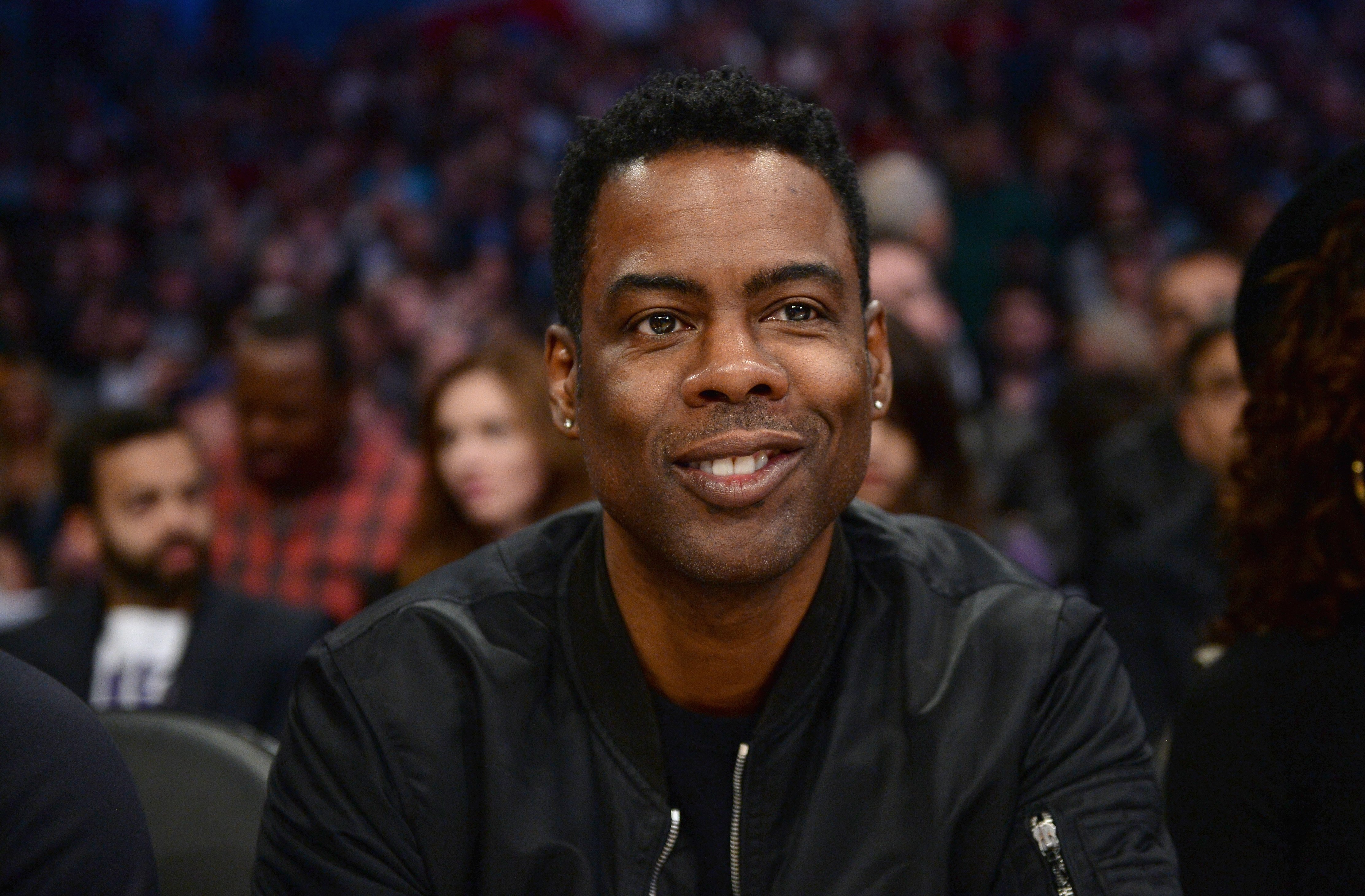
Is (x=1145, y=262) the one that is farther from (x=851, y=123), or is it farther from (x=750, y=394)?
(x=750, y=394)

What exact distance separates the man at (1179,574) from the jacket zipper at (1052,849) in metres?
1.79

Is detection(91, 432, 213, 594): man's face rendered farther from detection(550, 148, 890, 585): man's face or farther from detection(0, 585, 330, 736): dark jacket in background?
detection(550, 148, 890, 585): man's face

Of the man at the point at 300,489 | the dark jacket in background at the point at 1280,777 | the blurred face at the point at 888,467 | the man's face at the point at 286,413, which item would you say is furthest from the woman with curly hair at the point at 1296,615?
the man's face at the point at 286,413

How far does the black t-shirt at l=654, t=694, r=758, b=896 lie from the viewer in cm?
160

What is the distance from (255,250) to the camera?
887 centimetres

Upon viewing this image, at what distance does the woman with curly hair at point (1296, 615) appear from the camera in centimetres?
168

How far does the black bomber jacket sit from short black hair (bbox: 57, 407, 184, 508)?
82.8 inches

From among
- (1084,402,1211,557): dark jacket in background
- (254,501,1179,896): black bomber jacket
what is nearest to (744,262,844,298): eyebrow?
(254,501,1179,896): black bomber jacket

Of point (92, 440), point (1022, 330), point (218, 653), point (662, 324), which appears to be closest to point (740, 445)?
point (662, 324)

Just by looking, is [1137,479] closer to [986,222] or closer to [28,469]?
[986,222]

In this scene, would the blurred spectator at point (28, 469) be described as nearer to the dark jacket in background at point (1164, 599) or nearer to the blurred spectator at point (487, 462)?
the blurred spectator at point (487, 462)

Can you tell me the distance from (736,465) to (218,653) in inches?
81.1

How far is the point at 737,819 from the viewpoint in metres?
1.58

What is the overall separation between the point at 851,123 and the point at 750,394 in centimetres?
722
